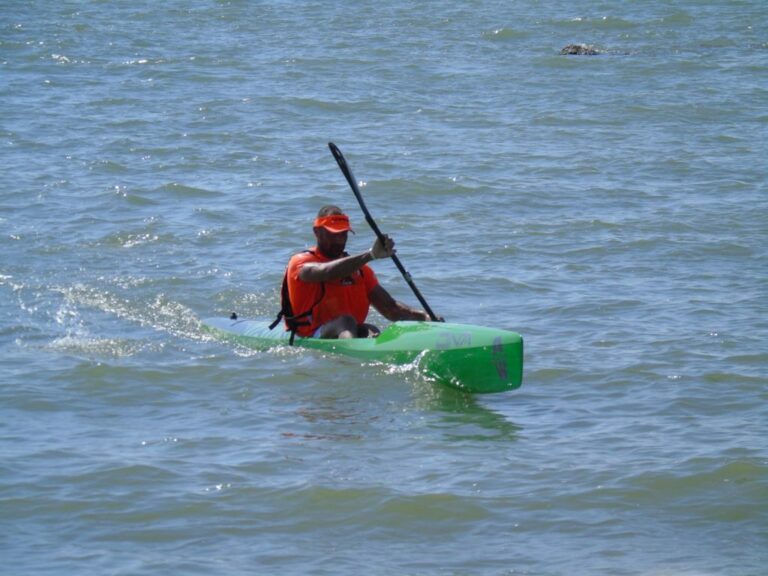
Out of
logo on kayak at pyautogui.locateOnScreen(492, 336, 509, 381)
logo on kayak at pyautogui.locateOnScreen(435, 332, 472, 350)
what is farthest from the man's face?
logo on kayak at pyautogui.locateOnScreen(492, 336, 509, 381)

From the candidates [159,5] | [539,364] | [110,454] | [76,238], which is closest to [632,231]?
[539,364]

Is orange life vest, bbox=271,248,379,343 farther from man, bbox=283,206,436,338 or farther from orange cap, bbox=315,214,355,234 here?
orange cap, bbox=315,214,355,234

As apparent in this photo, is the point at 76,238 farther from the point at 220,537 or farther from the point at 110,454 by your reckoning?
the point at 220,537

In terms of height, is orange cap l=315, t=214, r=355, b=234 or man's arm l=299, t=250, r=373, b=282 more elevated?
orange cap l=315, t=214, r=355, b=234

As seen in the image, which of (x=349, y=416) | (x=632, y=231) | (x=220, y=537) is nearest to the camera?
(x=220, y=537)

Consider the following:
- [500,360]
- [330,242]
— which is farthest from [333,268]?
[500,360]

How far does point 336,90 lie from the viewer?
16844mm

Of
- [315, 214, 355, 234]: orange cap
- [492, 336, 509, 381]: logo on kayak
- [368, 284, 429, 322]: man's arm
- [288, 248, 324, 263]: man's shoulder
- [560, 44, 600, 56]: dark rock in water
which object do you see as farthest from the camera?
[560, 44, 600, 56]: dark rock in water

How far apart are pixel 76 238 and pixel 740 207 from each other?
5653mm

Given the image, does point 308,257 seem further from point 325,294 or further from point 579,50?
point 579,50

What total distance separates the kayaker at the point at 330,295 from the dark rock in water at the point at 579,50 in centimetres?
1156

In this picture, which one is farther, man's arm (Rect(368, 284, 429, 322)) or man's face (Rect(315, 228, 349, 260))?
man's arm (Rect(368, 284, 429, 322))

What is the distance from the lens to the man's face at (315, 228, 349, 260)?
7.57 m

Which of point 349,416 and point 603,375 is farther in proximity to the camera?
point 603,375
